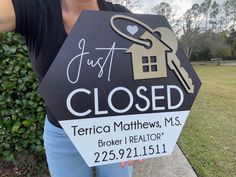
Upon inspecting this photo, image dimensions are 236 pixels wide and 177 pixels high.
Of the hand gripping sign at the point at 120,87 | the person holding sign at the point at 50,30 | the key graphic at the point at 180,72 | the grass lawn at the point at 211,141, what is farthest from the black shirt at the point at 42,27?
the grass lawn at the point at 211,141

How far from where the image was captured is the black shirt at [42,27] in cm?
105

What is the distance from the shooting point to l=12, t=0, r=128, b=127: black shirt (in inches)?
41.2

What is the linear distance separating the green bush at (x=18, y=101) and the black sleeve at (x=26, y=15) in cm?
132

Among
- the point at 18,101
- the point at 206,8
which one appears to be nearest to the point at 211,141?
the point at 18,101

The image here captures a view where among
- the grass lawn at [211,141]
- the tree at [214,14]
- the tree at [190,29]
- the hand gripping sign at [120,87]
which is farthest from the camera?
the tree at [214,14]

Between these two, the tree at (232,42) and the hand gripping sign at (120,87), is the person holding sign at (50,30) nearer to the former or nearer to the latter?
the hand gripping sign at (120,87)

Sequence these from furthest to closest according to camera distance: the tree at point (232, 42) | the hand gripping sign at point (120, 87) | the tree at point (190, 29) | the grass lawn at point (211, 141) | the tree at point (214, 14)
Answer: the tree at point (214, 14) → the tree at point (232, 42) → the tree at point (190, 29) → the grass lawn at point (211, 141) → the hand gripping sign at point (120, 87)

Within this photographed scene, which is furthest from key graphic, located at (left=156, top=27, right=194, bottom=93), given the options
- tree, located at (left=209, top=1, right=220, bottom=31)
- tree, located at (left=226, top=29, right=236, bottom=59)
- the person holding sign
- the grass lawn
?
tree, located at (left=209, top=1, right=220, bottom=31)

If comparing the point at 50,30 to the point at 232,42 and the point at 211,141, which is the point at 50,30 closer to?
the point at 211,141

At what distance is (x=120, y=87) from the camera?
1024 mm

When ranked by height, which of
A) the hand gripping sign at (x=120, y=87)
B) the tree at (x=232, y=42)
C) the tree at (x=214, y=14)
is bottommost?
the tree at (x=232, y=42)

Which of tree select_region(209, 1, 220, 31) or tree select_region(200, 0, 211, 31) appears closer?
tree select_region(200, 0, 211, 31)

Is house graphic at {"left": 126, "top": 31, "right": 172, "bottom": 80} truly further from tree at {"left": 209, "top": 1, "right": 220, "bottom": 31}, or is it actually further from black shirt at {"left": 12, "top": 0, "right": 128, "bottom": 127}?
tree at {"left": 209, "top": 1, "right": 220, "bottom": 31}

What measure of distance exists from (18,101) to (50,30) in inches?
57.0
